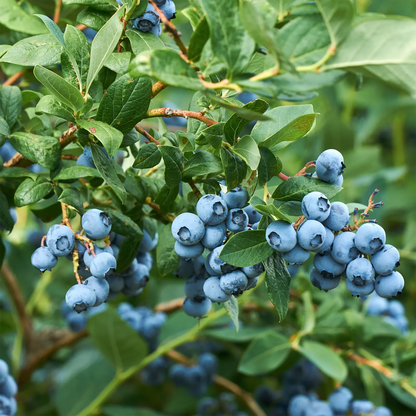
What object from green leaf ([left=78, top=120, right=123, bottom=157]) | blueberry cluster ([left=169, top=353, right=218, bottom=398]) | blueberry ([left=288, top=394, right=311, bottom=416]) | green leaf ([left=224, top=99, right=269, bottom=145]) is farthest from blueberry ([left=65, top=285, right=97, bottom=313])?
blueberry cluster ([left=169, top=353, right=218, bottom=398])

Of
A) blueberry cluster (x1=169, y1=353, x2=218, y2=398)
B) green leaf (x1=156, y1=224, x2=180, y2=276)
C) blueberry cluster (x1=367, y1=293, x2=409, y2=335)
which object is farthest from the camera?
blueberry cluster (x1=169, y1=353, x2=218, y2=398)

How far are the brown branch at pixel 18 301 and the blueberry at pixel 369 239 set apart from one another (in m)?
1.21

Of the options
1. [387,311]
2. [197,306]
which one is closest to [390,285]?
[197,306]

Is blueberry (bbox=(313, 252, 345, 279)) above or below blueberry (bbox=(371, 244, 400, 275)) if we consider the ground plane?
below

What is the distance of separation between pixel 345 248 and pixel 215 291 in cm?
23

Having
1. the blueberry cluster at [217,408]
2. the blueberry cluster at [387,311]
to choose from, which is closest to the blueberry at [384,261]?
the blueberry cluster at [387,311]

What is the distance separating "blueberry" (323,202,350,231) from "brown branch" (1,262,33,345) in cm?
117

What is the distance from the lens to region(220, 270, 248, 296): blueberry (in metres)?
0.84

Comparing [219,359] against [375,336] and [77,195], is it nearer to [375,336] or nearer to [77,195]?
[375,336]

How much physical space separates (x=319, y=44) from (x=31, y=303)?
6.15ft

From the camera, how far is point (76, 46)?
87 centimetres

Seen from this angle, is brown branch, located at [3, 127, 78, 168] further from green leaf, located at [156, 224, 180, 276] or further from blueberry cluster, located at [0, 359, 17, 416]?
blueberry cluster, located at [0, 359, 17, 416]

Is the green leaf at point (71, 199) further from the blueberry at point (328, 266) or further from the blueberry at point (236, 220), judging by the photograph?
the blueberry at point (328, 266)

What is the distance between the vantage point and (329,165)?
0.83m
